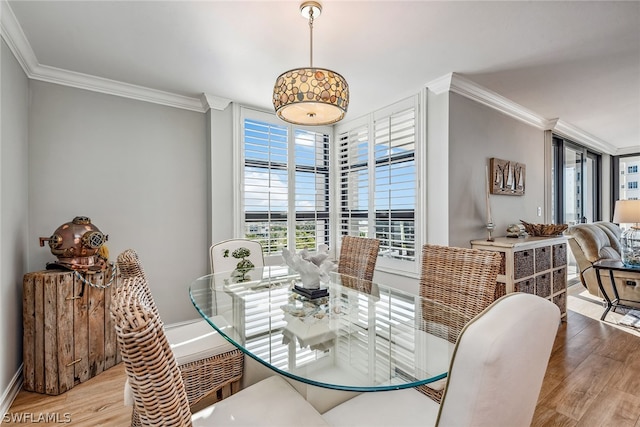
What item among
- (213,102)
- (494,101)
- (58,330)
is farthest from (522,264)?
(58,330)

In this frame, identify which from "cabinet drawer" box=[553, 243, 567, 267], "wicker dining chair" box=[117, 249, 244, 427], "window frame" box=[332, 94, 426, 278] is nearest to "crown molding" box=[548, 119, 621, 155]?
"cabinet drawer" box=[553, 243, 567, 267]

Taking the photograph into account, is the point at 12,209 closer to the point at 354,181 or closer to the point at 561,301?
the point at 354,181

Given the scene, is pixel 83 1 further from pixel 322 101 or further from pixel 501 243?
pixel 501 243

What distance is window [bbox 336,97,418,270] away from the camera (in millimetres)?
3146

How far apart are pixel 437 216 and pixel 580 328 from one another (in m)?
2.01

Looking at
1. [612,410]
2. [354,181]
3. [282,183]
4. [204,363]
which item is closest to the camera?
[204,363]

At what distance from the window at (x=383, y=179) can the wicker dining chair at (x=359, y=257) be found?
776 millimetres

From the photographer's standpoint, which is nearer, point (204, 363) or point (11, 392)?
point (204, 363)

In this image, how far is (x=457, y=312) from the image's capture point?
1.60 metres

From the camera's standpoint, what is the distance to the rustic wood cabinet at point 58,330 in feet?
6.76

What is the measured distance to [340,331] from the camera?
1385 millimetres

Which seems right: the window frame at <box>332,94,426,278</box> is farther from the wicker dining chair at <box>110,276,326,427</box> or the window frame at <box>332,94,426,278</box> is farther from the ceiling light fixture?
the wicker dining chair at <box>110,276,326,427</box>

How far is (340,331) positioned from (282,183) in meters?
2.45

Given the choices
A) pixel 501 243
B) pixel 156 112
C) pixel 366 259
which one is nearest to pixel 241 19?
pixel 156 112
